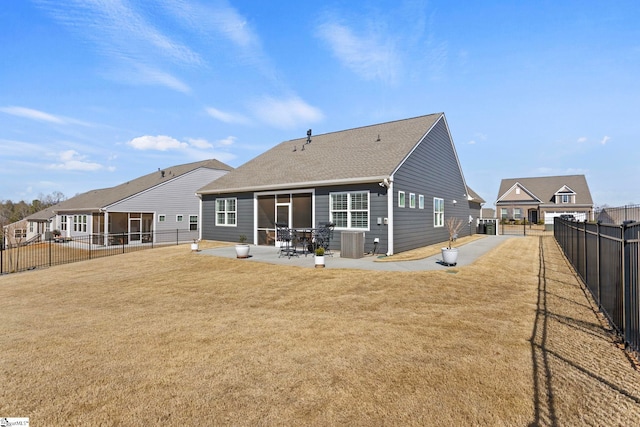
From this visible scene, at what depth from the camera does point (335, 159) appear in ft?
53.4

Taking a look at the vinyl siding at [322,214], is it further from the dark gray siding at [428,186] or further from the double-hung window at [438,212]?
the double-hung window at [438,212]

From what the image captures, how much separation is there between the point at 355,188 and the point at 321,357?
9941mm

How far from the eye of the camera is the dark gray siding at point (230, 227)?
1728 centimetres

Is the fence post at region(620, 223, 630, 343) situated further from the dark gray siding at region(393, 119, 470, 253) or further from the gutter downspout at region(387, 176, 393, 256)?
the dark gray siding at region(393, 119, 470, 253)

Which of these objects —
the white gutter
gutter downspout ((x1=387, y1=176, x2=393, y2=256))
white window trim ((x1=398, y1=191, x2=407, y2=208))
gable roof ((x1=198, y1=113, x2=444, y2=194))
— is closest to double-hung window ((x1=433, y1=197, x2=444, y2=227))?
gable roof ((x1=198, y1=113, x2=444, y2=194))

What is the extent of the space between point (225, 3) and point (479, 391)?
13528mm

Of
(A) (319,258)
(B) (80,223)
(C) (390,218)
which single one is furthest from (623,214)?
(B) (80,223)

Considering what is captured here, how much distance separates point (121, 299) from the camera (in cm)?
779

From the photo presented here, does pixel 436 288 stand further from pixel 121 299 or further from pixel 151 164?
pixel 151 164

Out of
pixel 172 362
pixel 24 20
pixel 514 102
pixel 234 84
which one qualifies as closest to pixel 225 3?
pixel 234 84

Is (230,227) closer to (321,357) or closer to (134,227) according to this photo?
(134,227)

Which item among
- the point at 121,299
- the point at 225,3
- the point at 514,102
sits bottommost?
the point at 121,299

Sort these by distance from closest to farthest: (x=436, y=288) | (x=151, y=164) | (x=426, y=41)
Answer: (x=436, y=288) < (x=426, y=41) < (x=151, y=164)

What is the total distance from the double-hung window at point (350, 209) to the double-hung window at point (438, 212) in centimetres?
679
